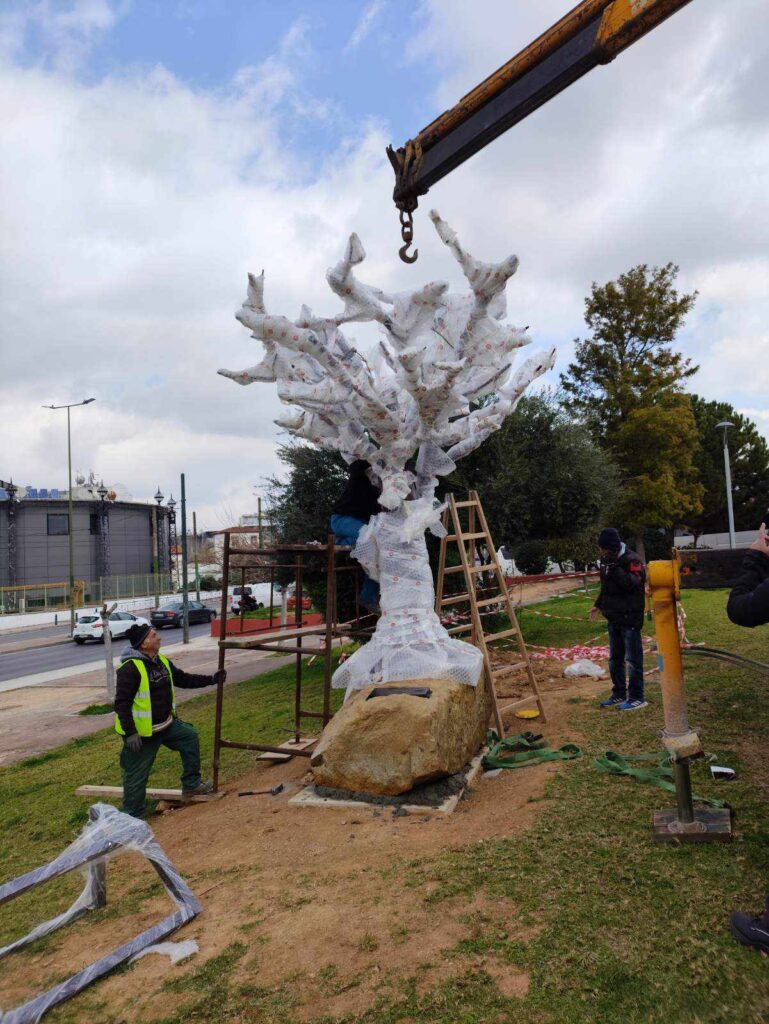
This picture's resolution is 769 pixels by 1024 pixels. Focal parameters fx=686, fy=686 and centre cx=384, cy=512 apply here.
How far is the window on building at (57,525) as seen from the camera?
51562 mm

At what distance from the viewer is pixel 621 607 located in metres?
7.42

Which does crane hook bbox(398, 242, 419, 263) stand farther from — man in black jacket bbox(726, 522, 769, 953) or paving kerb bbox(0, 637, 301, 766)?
paving kerb bbox(0, 637, 301, 766)

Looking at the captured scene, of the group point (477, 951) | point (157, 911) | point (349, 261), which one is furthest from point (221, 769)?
point (349, 261)

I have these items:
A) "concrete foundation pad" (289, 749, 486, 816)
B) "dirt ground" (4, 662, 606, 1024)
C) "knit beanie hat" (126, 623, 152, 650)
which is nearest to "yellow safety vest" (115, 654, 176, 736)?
"knit beanie hat" (126, 623, 152, 650)

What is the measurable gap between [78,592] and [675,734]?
45725 mm

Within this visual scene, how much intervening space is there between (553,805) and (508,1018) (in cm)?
214

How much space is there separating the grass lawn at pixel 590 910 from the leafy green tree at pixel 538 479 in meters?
6.71

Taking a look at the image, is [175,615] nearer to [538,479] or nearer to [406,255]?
[538,479]

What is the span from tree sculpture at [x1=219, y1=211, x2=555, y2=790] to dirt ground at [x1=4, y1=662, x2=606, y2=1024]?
1431 mm

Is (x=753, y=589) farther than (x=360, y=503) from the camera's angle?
No

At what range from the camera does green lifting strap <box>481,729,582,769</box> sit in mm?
5863

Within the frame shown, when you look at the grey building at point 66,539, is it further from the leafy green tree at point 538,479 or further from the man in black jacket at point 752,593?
the man in black jacket at point 752,593

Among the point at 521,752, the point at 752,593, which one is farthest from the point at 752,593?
the point at 521,752

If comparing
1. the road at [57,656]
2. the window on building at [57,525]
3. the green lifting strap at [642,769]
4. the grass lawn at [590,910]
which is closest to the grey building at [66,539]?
the window on building at [57,525]
